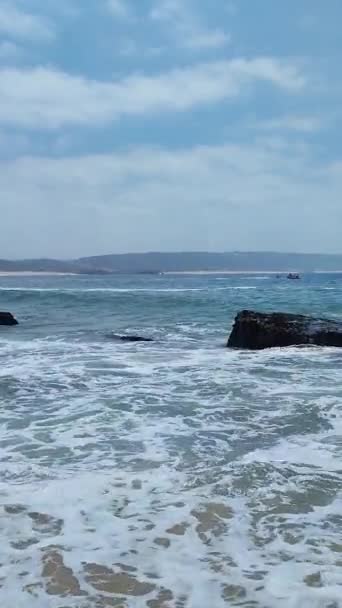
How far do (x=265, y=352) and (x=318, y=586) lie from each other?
9.82 m

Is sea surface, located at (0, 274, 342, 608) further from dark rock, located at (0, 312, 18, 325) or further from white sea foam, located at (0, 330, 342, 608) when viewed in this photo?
dark rock, located at (0, 312, 18, 325)

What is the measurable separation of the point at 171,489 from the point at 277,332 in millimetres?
9635

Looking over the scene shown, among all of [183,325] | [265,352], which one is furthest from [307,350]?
[183,325]

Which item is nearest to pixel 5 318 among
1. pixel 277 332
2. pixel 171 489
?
pixel 277 332

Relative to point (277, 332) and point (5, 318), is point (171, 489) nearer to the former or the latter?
point (277, 332)

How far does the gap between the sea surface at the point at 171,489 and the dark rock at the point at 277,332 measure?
3.51 meters

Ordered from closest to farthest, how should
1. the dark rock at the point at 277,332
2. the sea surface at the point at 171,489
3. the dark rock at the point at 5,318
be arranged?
the sea surface at the point at 171,489 < the dark rock at the point at 277,332 < the dark rock at the point at 5,318

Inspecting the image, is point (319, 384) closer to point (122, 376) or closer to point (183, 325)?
point (122, 376)

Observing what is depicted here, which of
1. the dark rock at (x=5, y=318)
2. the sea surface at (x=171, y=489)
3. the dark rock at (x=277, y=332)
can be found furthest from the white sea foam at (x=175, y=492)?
the dark rock at (x=5, y=318)

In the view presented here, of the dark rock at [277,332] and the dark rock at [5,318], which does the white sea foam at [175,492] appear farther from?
the dark rock at [5,318]

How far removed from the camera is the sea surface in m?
3.31

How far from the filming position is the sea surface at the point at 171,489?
3.31m

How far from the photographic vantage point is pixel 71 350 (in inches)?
531

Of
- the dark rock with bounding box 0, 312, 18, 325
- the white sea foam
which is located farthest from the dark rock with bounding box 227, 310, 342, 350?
the dark rock with bounding box 0, 312, 18, 325
